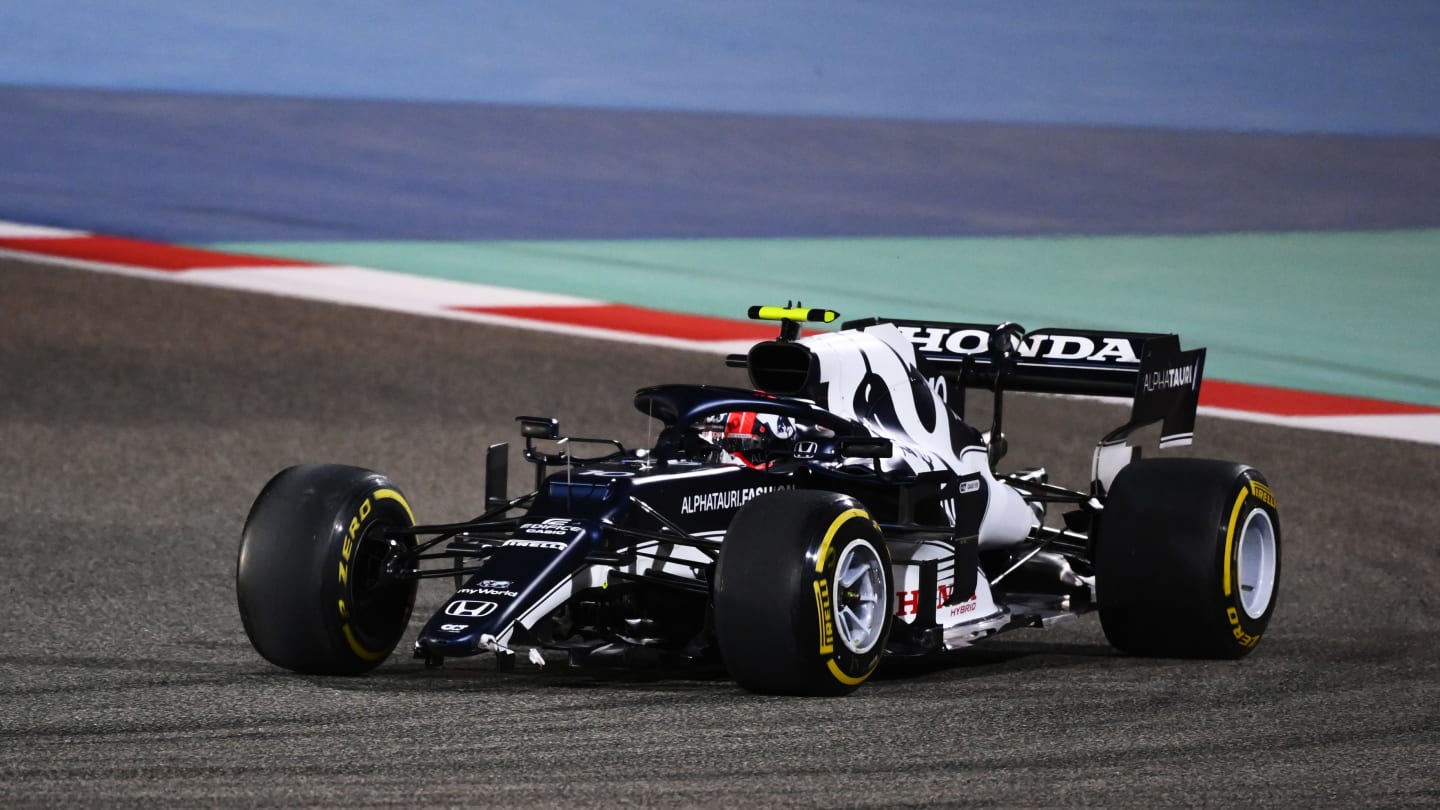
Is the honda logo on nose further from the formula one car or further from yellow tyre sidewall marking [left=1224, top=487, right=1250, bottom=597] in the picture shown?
yellow tyre sidewall marking [left=1224, top=487, right=1250, bottom=597]

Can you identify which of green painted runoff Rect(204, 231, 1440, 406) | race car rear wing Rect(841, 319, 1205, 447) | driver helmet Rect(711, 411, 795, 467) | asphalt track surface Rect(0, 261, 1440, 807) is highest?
green painted runoff Rect(204, 231, 1440, 406)

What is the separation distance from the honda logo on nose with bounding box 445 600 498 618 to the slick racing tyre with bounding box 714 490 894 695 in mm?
663

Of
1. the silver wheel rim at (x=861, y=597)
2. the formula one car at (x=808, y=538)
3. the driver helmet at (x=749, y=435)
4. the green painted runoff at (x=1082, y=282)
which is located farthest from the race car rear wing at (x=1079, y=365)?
the green painted runoff at (x=1082, y=282)

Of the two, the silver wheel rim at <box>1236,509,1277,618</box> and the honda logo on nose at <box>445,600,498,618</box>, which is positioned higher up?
the silver wheel rim at <box>1236,509,1277,618</box>

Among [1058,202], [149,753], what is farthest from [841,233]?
[149,753]

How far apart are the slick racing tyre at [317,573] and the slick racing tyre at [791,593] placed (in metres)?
1.24

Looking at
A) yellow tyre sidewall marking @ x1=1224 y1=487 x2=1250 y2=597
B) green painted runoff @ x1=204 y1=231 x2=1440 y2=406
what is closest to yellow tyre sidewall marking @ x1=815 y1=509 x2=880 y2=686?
yellow tyre sidewall marking @ x1=1224 y1=487 x2=1250 y2=597

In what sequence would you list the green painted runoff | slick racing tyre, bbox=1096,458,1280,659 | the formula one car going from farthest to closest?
the green painted runoff < slick racing tyre, bbox=1096,458,1280,659 < the formula one car

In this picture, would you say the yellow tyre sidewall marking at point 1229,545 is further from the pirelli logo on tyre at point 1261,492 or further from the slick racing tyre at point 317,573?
the slick racing tyre at point 317,573

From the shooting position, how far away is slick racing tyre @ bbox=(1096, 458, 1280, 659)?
8.32 metres

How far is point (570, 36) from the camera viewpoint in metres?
23.5

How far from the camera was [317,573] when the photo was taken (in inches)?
292

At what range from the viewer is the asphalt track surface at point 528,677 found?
6.05 metres

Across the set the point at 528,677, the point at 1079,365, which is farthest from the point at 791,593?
the point at 1079,365
